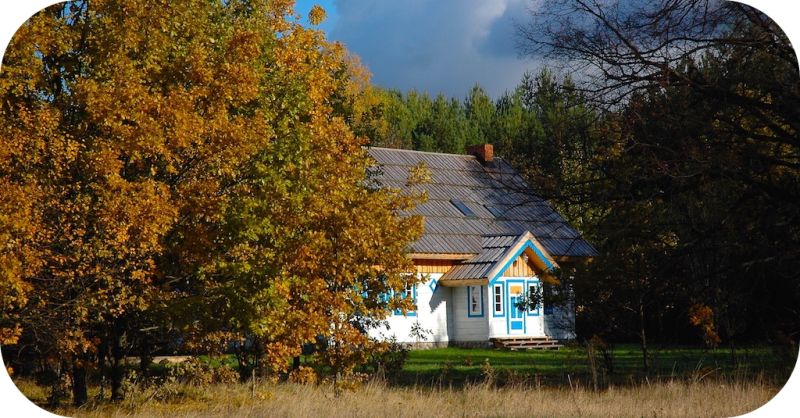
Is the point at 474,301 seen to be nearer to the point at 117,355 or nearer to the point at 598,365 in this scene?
the point at 598,365

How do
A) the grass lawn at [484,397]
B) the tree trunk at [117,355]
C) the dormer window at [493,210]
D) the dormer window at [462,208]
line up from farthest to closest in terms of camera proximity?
the dormer window at [493,210]
the dormer window at [462,208]
the tree trunk at [117,355]
the grass lawn at [484,397]

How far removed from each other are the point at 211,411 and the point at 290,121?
13.8 feet

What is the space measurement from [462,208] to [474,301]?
356 cm

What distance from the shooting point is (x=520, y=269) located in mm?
31203

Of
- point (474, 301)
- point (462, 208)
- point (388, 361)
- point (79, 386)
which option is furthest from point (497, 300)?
point (79, 386)

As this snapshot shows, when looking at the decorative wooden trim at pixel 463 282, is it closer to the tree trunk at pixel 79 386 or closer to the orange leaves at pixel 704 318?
the orange leaves at pixel 704 318

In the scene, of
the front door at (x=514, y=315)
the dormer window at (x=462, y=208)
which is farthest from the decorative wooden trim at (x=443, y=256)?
the dormer window at (x=462, y=208)

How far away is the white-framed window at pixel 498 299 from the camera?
99.5 feet

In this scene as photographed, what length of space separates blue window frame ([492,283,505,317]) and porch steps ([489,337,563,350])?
2.50 feet

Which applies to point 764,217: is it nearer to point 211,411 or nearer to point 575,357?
point 211,411

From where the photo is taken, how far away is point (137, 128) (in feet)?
42.6

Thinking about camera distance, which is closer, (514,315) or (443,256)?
(443,256)

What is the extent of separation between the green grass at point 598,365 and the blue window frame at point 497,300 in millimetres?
2466

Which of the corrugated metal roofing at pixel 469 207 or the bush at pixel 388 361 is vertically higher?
the corrugated metal roofing at pixel 469 207
